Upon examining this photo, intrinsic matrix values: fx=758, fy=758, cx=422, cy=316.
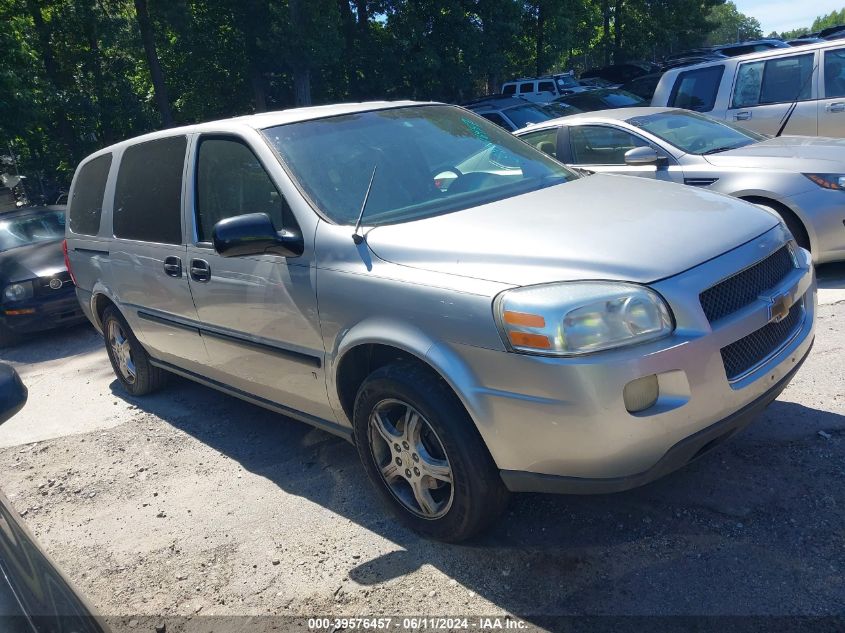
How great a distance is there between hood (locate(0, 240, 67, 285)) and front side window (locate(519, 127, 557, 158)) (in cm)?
494

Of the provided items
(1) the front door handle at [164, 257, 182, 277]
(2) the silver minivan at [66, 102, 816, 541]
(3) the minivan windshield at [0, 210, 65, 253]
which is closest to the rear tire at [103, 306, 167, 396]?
(2) the silver minivan at [66, 102, 816, 541]

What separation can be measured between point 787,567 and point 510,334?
4.27 ft

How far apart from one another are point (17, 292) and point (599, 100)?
33.7 feet

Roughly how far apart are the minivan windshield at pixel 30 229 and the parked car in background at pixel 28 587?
7.94 metres

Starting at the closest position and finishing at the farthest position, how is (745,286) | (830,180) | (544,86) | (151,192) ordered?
(745,286), (151,192), (830,180), (544,86)

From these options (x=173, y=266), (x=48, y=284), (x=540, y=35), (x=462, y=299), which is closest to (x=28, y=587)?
(x=462, y=299)

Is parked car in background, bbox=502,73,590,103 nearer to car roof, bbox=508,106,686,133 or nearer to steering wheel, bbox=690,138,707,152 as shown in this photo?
car roof, bbox=508,106,686,133

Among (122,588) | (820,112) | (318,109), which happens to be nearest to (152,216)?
(318,109)

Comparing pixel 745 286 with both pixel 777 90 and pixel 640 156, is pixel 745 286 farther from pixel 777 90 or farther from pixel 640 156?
pixel 777 90

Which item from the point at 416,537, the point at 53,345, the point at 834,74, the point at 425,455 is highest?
the point at 834,74

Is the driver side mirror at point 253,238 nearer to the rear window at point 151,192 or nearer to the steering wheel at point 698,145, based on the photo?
the rear window at point 151,192

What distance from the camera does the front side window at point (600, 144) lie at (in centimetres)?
672

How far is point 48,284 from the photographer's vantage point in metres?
7.98

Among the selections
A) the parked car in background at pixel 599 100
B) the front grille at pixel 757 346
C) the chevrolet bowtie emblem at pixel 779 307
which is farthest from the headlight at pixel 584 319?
the parked car in background at pixel 599 100
